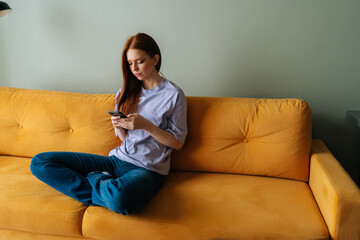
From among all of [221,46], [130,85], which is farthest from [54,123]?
[221,46]

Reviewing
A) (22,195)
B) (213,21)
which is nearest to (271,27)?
(213,21)

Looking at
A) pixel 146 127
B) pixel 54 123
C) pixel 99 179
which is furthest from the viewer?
pixel 54 123

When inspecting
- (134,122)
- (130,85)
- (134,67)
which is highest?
(134,67)

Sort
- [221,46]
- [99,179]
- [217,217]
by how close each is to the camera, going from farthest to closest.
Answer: [221,46] < [99,179] < [217,217]

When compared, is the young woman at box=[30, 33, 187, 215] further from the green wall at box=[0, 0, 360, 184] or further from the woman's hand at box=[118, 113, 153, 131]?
the green wall at box=[0, 0, 360, 184]

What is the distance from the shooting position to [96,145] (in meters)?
1.78

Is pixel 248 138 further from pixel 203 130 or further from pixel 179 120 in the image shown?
pixel 179 120

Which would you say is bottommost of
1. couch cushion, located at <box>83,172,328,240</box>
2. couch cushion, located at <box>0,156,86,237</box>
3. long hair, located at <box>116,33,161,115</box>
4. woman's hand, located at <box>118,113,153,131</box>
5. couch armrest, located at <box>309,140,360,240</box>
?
couch cushion, located at <box>0,156,86,237</box>

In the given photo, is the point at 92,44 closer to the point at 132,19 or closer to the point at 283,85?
the point at 132,19

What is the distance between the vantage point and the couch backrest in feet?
5.27

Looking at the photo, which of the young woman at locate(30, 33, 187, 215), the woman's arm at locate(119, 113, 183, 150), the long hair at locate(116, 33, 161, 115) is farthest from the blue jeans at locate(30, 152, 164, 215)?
the long hair at locate(116, 33, 161, 115)

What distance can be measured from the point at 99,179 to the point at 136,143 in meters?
0.29

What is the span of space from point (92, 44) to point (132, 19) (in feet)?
1.12

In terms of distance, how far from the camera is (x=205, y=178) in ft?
5.39
